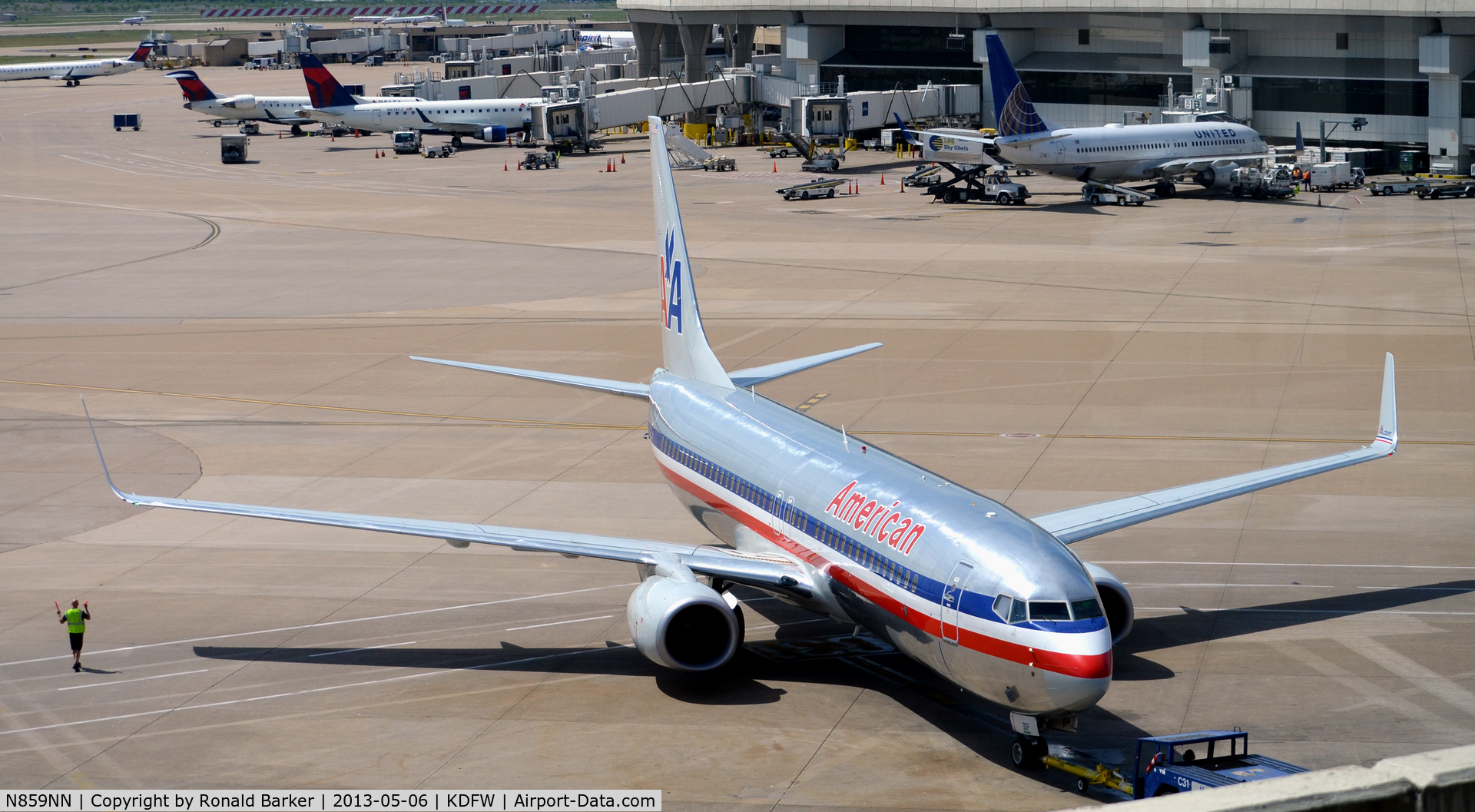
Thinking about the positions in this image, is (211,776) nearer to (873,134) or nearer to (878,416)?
(878,416)

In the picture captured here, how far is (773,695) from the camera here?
2430 cm

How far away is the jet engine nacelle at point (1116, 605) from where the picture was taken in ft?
79.9

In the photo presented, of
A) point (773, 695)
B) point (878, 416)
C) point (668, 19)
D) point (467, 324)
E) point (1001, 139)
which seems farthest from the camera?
point (668, 19)

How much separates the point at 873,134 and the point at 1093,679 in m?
111

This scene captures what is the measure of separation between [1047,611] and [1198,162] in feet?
255

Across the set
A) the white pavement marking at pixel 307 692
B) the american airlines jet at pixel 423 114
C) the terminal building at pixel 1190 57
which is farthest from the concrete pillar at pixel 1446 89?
the white pavement marking at pixel 307 692

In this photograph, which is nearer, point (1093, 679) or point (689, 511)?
point (1093, 679)

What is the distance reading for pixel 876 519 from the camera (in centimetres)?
2312

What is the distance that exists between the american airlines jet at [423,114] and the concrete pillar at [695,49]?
1828cm

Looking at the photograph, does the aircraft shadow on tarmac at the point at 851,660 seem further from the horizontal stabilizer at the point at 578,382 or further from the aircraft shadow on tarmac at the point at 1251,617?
the horizontal stabilizer at the point at 578,382

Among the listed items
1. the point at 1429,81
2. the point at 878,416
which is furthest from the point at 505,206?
the point at 1429,81

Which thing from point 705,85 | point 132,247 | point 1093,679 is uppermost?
point 705,85

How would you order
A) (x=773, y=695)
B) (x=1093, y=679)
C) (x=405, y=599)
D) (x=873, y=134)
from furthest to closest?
(x=873, y=134), (x=405, y=599), (x=773, y=695), (x=1093, y=679)

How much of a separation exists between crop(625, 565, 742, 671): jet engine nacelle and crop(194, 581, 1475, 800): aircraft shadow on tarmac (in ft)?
2.93
